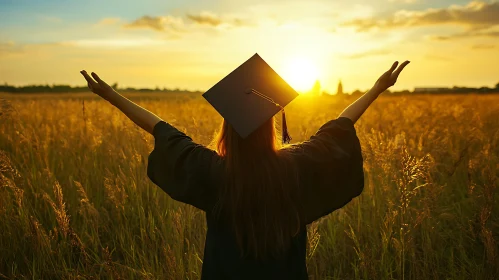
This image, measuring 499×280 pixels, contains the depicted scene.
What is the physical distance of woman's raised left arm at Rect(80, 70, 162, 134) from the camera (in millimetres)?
2145

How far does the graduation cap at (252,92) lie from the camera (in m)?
1.90

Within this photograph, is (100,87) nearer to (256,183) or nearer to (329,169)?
(256,183)

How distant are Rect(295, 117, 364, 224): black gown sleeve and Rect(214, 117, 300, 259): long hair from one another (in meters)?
0.10

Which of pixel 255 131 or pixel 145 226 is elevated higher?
pixel 255 131

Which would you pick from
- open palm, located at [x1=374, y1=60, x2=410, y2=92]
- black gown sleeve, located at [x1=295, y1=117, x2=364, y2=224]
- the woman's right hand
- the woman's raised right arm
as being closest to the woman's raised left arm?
the woman's right hand

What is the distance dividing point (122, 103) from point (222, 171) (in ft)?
2.16

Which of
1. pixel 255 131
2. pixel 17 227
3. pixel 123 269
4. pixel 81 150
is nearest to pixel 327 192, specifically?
pixel 255 131

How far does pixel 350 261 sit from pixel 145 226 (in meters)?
1.69

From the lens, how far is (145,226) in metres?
3.69

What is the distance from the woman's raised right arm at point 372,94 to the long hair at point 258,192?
1.57ft

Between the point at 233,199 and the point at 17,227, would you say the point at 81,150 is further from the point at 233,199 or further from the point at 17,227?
the point at 233,199

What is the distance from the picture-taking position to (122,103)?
2.14 m

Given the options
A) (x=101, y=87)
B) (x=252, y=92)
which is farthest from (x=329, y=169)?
(x=101, y=87)

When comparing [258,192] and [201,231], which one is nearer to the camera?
[258,192]
